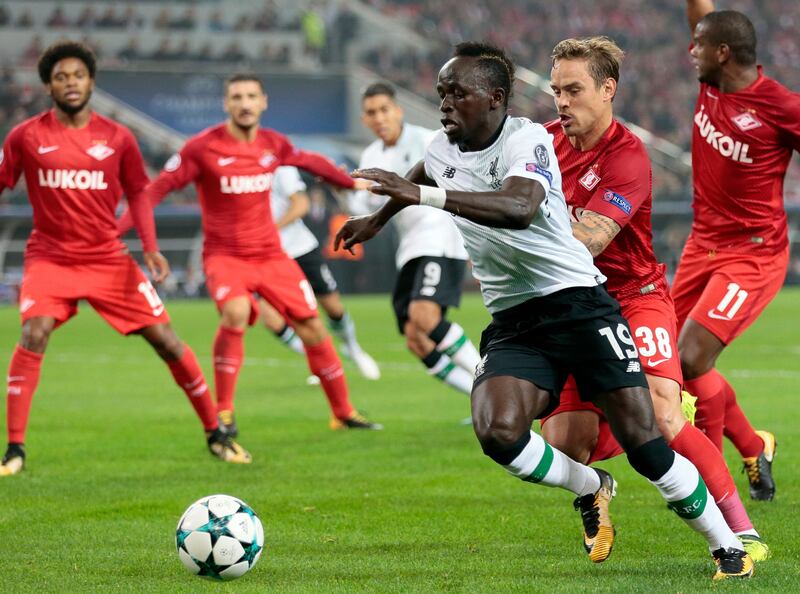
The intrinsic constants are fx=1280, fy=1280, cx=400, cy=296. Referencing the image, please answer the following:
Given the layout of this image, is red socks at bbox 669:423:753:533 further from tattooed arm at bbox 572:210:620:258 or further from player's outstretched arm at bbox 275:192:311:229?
player's outstretched arm at bbox 275:192:311:229

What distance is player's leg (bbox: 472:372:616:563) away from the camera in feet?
15.8

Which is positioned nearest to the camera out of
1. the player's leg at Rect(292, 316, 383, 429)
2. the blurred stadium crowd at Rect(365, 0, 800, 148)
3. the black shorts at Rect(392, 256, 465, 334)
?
the player's leg at Rect(292, 316, 383, 429)

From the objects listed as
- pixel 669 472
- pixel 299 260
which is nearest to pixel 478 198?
pixel 669 472

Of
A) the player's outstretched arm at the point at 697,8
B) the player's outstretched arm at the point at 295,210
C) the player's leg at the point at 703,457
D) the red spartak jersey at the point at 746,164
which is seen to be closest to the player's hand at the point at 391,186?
the player's leg at the point at 703,457

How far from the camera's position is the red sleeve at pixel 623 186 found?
208 inches

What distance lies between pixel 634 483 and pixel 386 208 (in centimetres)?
300

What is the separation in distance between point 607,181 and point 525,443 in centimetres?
122

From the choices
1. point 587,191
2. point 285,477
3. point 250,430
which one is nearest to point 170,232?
point 250,430

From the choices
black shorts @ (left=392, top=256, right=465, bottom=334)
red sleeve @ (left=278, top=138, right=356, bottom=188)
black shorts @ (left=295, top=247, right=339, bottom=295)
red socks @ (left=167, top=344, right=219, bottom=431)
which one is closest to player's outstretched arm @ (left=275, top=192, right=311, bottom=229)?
black shorts @ (left=295, top=247, right=339, bottom=295)

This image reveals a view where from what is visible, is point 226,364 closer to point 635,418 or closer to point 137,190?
point 137,190

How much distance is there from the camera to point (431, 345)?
9914mm

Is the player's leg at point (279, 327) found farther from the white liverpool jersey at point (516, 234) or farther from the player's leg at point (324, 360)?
the white liverpool jersey at point (516, 234)

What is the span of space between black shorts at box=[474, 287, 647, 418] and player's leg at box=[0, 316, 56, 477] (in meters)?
3.68

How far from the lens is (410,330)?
1002cm
